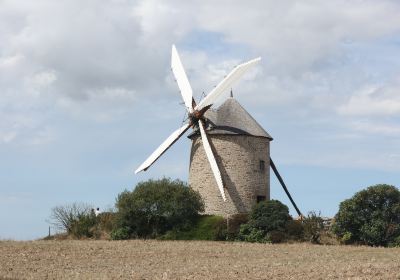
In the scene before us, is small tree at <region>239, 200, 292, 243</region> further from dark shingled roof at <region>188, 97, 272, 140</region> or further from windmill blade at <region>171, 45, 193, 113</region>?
windmill blade at <region>171, 45, 193, 113</region>

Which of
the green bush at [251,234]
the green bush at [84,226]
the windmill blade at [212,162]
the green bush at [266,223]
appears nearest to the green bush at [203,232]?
the green bush at [251,234]

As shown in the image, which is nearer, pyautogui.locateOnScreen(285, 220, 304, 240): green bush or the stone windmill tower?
pyautogui.locateOnScreen(285, 220, 304, 240): green bush

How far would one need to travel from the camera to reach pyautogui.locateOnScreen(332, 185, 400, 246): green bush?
127 feet

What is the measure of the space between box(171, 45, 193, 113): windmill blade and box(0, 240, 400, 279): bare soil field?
12200 millimetres

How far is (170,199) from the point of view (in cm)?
4203

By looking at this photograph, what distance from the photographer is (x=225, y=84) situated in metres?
44.8

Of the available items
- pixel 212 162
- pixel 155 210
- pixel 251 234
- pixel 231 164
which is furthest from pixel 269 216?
pixel 155 210

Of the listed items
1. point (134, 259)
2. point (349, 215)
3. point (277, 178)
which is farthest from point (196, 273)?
point (277, 178)

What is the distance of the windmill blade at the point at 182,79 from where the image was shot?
149ft

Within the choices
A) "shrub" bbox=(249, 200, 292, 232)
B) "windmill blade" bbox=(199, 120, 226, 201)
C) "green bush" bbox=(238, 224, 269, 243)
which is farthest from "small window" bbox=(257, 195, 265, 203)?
"green bush" bbox=(238, 224, 269, 243)

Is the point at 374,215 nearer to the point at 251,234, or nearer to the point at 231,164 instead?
the point at 251,234

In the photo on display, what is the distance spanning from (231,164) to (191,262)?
1883cm

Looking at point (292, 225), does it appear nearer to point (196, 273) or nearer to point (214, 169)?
point (214, 169)

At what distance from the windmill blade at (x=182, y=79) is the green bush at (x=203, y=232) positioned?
25.7 ft
